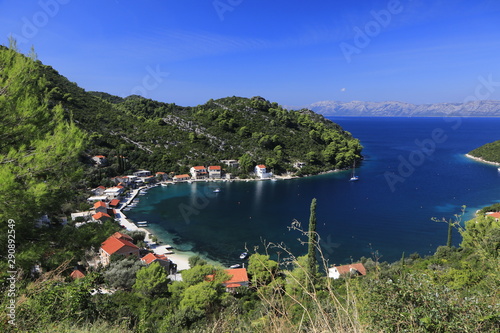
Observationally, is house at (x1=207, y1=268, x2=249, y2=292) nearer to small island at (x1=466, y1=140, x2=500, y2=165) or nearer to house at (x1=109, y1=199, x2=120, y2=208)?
house at (x1=109, y1=199, x2=120, y2=208)

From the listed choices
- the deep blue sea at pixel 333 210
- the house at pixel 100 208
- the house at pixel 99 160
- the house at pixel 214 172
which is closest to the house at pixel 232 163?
the house at pixel 214 172

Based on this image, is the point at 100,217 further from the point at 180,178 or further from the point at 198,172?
the point at 198,172

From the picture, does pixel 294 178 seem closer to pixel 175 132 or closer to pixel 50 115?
pixel 175 132

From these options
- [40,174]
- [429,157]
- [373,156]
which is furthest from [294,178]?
[40,174]

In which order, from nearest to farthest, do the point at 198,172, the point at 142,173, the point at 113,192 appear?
the point at 113,192
the point at 142,173
the point at 198,172

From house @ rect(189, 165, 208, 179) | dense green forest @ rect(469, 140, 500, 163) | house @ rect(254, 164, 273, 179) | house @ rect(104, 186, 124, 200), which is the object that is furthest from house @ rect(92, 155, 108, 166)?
dense green forest @ rect(469, 140, 500, 163)

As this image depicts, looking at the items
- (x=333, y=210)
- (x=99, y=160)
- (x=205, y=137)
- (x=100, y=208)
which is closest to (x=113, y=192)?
(x=100, y=208)
